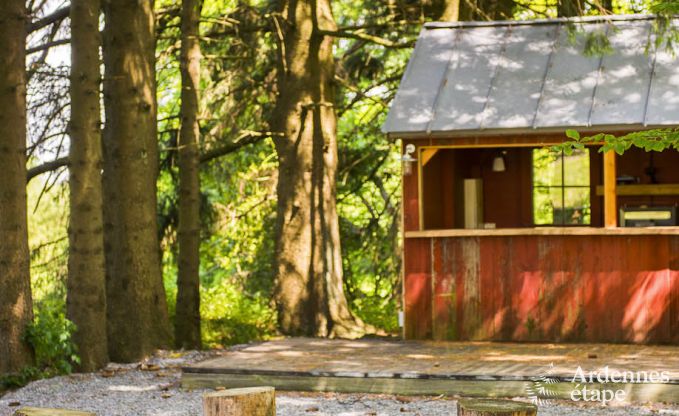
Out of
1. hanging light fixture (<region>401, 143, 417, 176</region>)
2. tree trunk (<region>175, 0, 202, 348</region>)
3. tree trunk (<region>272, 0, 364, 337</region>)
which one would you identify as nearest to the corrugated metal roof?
hanging light fixture (<region>401, 143, 417, 176</region>)

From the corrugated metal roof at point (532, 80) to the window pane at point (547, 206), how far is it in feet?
5.91

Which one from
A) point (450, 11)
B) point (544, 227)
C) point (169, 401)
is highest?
point (450, 11)

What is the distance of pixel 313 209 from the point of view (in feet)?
48.7

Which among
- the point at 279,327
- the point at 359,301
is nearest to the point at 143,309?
the point at 279,327

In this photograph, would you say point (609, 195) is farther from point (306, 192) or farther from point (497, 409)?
point (497, 409)

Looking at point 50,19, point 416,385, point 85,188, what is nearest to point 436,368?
point 416,385

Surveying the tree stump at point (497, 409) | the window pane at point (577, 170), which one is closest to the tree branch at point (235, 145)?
the window pane at point (577, 170)

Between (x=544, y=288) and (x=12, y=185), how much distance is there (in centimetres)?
564

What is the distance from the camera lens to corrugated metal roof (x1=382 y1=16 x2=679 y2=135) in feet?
38.3

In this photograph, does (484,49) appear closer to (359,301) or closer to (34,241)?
(359,301)

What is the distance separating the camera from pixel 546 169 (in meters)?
13.9

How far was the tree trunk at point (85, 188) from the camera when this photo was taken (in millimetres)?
10641

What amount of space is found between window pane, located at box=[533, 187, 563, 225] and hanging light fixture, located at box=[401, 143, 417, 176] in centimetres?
242

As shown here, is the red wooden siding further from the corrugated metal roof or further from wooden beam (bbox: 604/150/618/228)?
the corrugated metal roof
